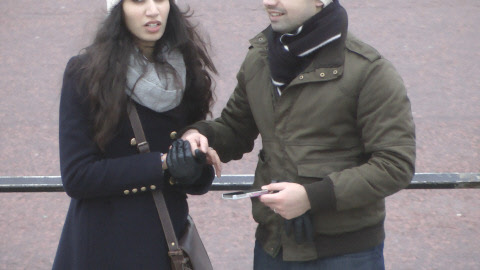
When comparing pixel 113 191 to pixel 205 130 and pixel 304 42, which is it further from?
pixel 304 42

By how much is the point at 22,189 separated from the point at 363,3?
19.4 ft

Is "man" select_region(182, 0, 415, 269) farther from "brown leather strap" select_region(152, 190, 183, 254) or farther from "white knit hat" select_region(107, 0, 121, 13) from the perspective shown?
"white knit hat" select_region(107, 0, 121, 13)

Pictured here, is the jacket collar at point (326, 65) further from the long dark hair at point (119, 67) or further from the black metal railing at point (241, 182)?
the black metal railing at point (241, 182)

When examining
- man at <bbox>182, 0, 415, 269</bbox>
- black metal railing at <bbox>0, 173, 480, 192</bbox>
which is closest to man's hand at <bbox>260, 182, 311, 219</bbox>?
man at <bbox>182, 0, 415, 269</bbox>

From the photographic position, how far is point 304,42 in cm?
244

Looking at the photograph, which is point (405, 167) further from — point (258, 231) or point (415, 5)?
point (415, 5)

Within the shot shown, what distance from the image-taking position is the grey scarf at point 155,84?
8.50 feet

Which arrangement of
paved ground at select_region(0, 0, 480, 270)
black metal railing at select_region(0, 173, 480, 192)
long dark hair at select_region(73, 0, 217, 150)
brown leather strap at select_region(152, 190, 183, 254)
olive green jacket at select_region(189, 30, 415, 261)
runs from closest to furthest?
olive green jacket at select_region(189, 30, 415, 261) < long dark hair at select_region(73, 0, 217, 150) < brown leather strap at select_region(152, 190, 183, 254) < black metal railing at select_region(0, 173, 480, 192) < paved ground at select_region(0, 0, 480, 270)

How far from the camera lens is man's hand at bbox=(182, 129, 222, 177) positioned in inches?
102

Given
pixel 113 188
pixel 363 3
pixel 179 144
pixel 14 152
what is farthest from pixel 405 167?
pixel 363 3

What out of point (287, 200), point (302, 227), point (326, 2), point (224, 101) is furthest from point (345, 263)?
point (224, 101)

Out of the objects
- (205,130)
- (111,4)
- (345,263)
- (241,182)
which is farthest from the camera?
(241,182)

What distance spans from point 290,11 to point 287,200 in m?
0.55

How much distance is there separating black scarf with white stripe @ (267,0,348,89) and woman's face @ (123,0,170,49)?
1.25 ft
